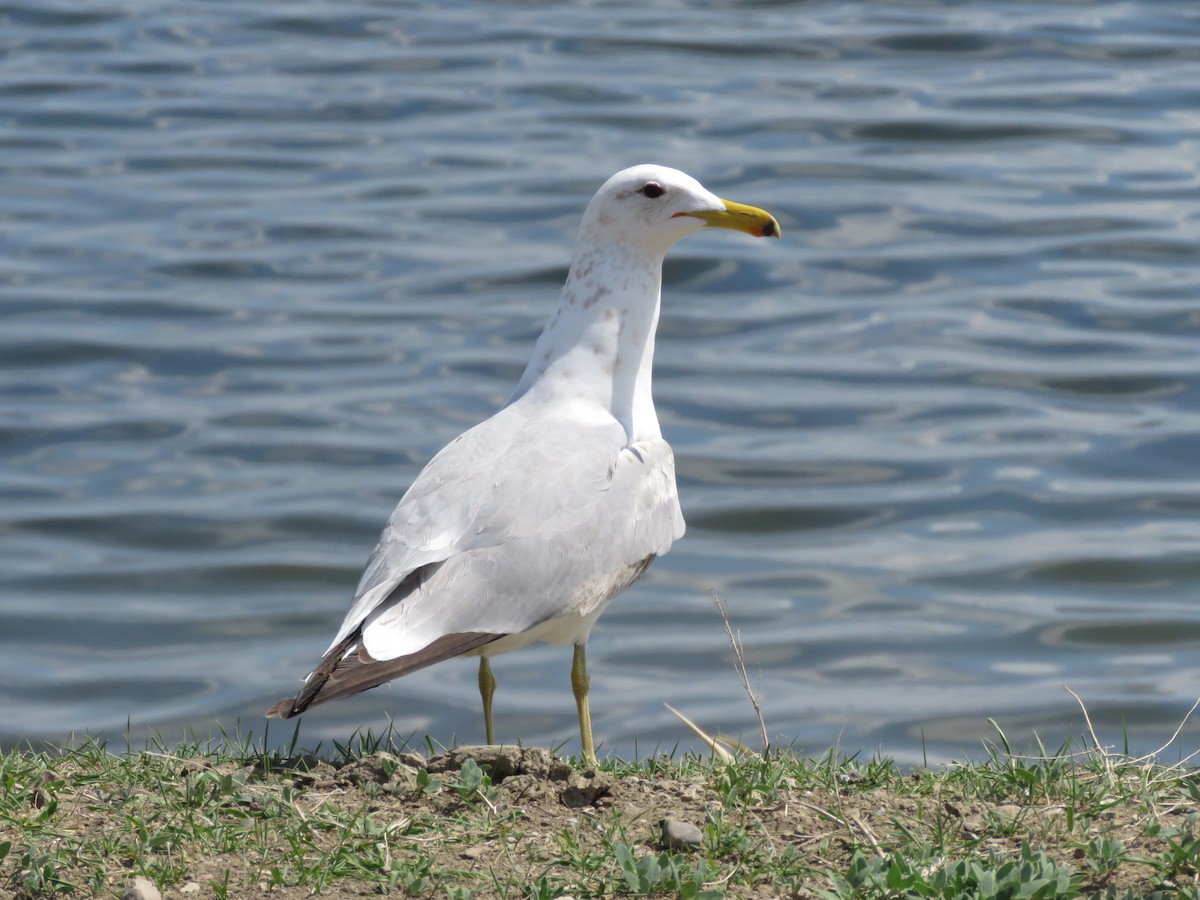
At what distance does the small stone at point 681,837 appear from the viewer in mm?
4383

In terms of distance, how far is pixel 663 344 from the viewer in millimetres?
13688

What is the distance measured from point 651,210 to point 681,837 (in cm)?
276

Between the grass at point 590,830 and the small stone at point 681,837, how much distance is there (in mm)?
26

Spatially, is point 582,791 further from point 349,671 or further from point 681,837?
point 349,671

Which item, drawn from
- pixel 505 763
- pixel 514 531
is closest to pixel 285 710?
pixel 505 763

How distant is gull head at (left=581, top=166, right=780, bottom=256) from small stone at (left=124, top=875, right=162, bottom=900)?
3146 millimetres

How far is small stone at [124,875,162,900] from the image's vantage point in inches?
160

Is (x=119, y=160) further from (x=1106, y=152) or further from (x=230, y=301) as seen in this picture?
(x=1106, y=152)

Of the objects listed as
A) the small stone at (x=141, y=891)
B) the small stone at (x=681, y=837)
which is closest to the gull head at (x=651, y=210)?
the small stone at (x=681, y=837)

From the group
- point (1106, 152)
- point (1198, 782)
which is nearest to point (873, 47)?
point (1106, 152)

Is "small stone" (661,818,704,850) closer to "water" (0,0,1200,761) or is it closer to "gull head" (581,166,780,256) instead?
"water" (0,0,1200,761)

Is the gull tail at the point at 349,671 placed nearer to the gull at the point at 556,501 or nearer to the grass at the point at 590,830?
the gull at the point at 556,501

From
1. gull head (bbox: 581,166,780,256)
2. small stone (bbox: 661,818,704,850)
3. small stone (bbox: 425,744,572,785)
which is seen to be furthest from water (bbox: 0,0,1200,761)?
small stone (bbox: 661,818,704,850)

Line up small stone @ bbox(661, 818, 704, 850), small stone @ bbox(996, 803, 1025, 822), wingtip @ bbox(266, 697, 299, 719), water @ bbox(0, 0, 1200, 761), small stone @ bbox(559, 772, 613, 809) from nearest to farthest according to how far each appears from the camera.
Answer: small stone @ bbox(661, 818, 704, 850) → small stone @ bbox(996, 803, 1025, 822) → small stone @ bbox(559, 772, 613, 809) → wingtip @ bbox(266, 697, 299, 719) → water @ bbox(0, 0, 1200, 761)
